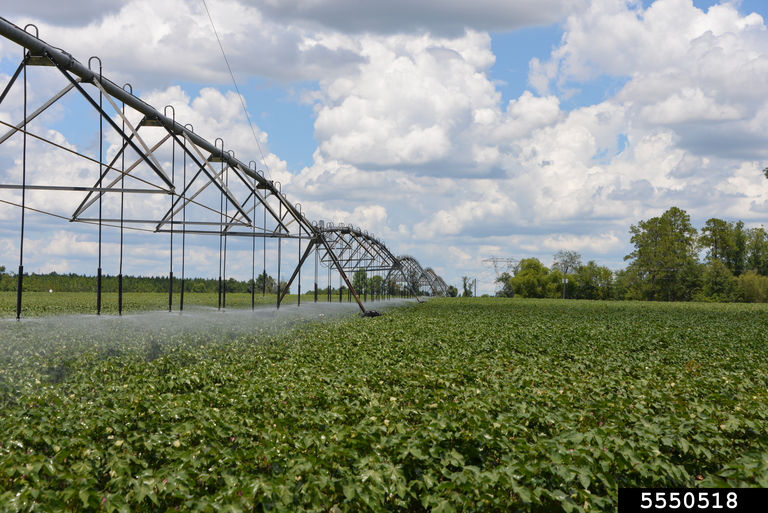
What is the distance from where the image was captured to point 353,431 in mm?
6461

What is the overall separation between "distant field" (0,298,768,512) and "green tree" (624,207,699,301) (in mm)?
79965

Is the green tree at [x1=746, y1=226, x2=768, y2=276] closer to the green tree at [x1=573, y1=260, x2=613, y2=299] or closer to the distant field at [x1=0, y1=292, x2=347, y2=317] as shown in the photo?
the green tree at [x1=573, y1=260, x2=613, y2=299]

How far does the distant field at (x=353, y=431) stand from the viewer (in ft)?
16.9

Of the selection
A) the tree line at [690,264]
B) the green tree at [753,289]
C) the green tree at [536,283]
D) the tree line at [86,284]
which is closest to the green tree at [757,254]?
the tree line at [690,264]

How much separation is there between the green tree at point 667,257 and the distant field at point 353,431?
262ft

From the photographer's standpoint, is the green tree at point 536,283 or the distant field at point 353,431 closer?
the distant field at point 353,431

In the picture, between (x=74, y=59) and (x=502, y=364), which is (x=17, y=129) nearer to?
(x=74, y=59)

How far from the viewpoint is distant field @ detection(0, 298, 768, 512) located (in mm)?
5156

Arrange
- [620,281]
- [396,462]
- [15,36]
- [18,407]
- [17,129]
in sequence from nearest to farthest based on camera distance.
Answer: [396,462], [18,407], [15,36], [17,129], [620,281]

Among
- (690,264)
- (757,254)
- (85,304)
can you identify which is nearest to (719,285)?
(690,264)

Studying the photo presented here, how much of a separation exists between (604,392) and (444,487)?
18.1 ft

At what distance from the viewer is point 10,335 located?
13617mm

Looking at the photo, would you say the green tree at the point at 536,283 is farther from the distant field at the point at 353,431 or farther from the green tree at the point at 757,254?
the distant field at the point at 353,431

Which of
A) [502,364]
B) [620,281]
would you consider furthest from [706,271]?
[502,364]
